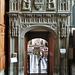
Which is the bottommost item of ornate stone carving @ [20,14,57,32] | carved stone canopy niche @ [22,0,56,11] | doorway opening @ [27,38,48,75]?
doorway opening @ [27,38,48,75]

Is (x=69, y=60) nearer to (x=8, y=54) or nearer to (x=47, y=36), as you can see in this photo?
(x=47, y=36)

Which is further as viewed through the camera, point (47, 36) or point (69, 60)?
point (47, 36)

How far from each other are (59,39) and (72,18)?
4.63 feet

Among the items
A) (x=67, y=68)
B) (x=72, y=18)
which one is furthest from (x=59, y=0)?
(x=67, y=68)

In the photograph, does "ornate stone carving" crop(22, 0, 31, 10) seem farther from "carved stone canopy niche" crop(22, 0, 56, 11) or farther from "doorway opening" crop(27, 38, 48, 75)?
"doorway opening" crop(27, 38, 48, 75)

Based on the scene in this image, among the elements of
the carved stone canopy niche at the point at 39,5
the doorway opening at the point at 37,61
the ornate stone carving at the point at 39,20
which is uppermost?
the carved stone canopy niche at the point at 39,5

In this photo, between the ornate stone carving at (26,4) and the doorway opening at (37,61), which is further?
the doorway opening at (37,61)

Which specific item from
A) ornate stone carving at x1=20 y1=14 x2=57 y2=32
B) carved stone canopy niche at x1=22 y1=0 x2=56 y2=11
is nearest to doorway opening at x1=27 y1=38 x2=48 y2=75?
ornate stone carving at x1=20 y1=14 x2=57 y2=32

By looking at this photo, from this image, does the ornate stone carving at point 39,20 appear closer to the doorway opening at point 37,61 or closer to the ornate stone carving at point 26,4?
the ornate stone carving at point 26,4

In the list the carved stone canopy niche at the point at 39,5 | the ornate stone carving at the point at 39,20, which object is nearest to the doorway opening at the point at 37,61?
the ornate stone carving at the point at 39,20

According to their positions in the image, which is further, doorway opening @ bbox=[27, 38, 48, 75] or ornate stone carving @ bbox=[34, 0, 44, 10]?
doorway opening @ bbox=[27, 38, 48, 75]

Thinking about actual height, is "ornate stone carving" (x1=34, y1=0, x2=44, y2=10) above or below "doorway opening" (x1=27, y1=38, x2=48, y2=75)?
above

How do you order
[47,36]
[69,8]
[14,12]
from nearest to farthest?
[14,12] < [69,8] < [47,36]

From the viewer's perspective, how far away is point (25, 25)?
5352 mm
